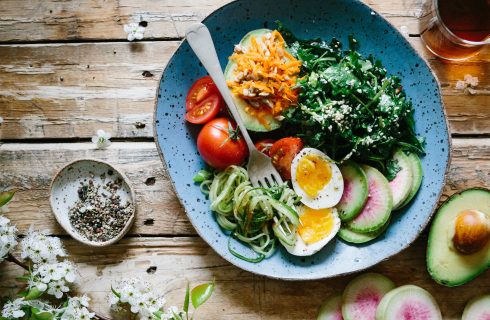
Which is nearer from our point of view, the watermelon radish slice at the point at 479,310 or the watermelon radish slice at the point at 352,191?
the watermelon radish slice at the point at 352,191

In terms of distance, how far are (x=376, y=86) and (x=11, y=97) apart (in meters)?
1.64

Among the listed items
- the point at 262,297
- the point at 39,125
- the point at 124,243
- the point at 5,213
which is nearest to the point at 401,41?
the point at 262,297

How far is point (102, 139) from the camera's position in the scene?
100 inches

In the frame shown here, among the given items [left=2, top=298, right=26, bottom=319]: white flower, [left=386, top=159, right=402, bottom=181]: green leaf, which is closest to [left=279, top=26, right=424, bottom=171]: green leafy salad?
[left=386, top=159, right=402, bottom=181]: green leaf

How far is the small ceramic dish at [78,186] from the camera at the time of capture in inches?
96.5

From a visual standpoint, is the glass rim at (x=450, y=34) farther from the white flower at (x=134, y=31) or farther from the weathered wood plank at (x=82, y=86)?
the white flower at (x=134, y=31)

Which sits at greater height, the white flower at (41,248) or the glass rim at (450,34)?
the glass rim at (450,34)

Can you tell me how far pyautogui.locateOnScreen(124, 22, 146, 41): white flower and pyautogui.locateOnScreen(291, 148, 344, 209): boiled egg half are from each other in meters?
0.92

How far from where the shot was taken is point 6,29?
2637 mm

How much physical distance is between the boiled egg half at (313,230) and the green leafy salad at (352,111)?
0.24 metres

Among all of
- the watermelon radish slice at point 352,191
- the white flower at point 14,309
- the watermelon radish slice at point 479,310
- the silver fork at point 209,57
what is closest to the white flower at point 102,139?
the silver fork at point 209,57

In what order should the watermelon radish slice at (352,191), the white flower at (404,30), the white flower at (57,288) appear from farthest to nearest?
the white flower at (404,30), the white flower at (57,288), the watermelon radish slice at (352,191)

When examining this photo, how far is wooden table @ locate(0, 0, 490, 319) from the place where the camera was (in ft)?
8.14

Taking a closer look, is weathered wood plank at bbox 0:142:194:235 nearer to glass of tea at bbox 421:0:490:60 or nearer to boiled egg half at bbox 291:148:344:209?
boiled egg half at bbox 291:148:344:209
